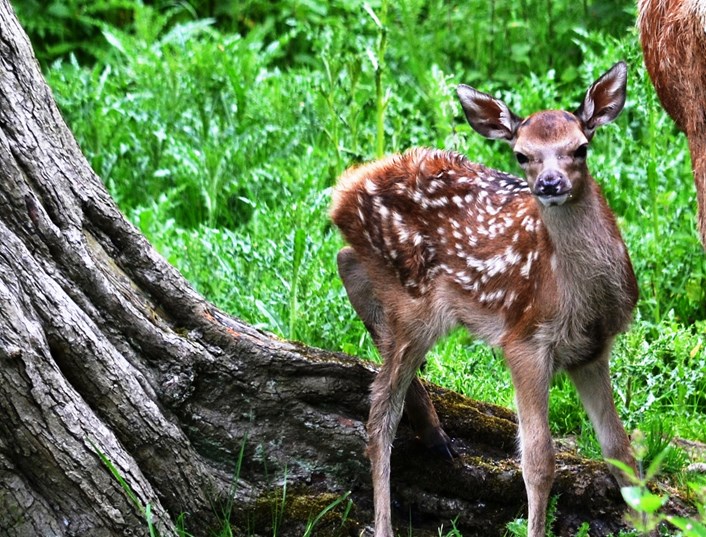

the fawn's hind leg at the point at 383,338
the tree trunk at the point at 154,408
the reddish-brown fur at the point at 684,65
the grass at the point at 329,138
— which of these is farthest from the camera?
the grass at the point at 329,138

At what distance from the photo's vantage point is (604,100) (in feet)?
16.7

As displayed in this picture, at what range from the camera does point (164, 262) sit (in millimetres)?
4973

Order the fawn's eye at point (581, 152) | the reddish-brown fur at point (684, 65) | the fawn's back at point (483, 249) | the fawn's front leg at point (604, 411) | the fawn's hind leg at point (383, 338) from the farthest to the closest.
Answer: the fawn's hind leg at point (383, 338) < the fawn's front leg at point (604, 411) < the fawn's back at point (483, 249) < the fawn's eye at point (581, 152) < the reddish-brown fur at point (684, 65)

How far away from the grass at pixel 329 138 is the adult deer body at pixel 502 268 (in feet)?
2.49

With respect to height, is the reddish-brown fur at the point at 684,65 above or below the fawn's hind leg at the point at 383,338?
above

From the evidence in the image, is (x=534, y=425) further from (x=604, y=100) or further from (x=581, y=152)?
(x=604, y=100)

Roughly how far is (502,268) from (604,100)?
82cm

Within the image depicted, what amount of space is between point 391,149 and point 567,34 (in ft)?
9.23

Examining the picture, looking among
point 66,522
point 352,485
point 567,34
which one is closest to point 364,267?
point 352,485

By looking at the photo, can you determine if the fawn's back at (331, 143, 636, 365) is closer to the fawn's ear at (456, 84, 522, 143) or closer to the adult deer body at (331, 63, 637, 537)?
the adult deer body at (331, 63, 637, 537)

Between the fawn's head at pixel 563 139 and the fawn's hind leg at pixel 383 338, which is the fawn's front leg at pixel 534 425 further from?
the fawn's head at pixel 563 139

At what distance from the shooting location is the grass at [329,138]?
6.55 meters

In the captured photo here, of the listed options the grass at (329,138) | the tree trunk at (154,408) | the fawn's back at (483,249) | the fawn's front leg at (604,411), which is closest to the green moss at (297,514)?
the tree trunk at (154,408)

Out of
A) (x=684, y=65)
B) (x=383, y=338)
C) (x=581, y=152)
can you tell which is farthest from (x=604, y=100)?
(x=383, y=338)
